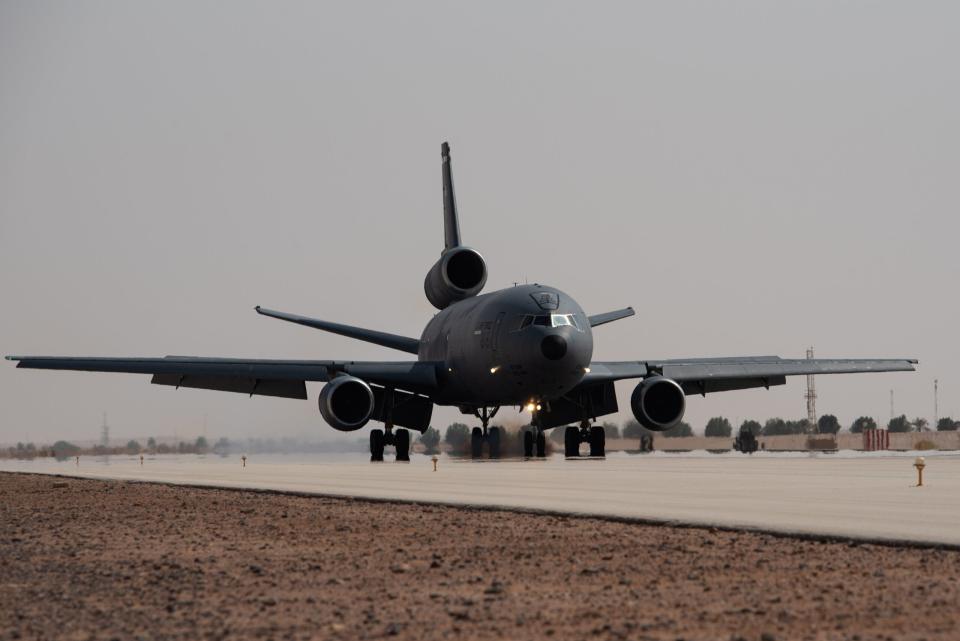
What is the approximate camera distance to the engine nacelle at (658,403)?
40.4m

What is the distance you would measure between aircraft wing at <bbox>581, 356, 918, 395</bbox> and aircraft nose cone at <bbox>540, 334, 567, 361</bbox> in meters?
5.23

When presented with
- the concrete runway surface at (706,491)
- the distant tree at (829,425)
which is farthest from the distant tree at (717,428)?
the concrete runway surface at (706,491)

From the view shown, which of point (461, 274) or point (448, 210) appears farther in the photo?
point (448, 210)

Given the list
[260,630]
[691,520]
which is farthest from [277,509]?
[260,630]

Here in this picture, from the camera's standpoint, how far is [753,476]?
27.0 meters

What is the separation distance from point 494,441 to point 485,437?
21.3 inches

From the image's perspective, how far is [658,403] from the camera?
40.9m

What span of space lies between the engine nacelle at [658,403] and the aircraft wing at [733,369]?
4.70 feet

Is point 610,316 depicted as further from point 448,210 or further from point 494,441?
point 448,210

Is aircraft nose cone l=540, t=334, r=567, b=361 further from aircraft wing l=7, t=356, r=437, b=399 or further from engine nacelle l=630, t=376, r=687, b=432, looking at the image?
aircraft wing l=7, t=356, r=437, b=399

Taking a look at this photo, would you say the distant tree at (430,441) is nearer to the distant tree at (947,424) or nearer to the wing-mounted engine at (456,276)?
the wing-mounted engine at (456,276)

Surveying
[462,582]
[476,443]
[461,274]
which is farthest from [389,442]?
[462,582]

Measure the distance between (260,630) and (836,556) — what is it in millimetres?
5735

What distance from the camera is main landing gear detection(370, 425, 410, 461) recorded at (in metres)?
43.9
